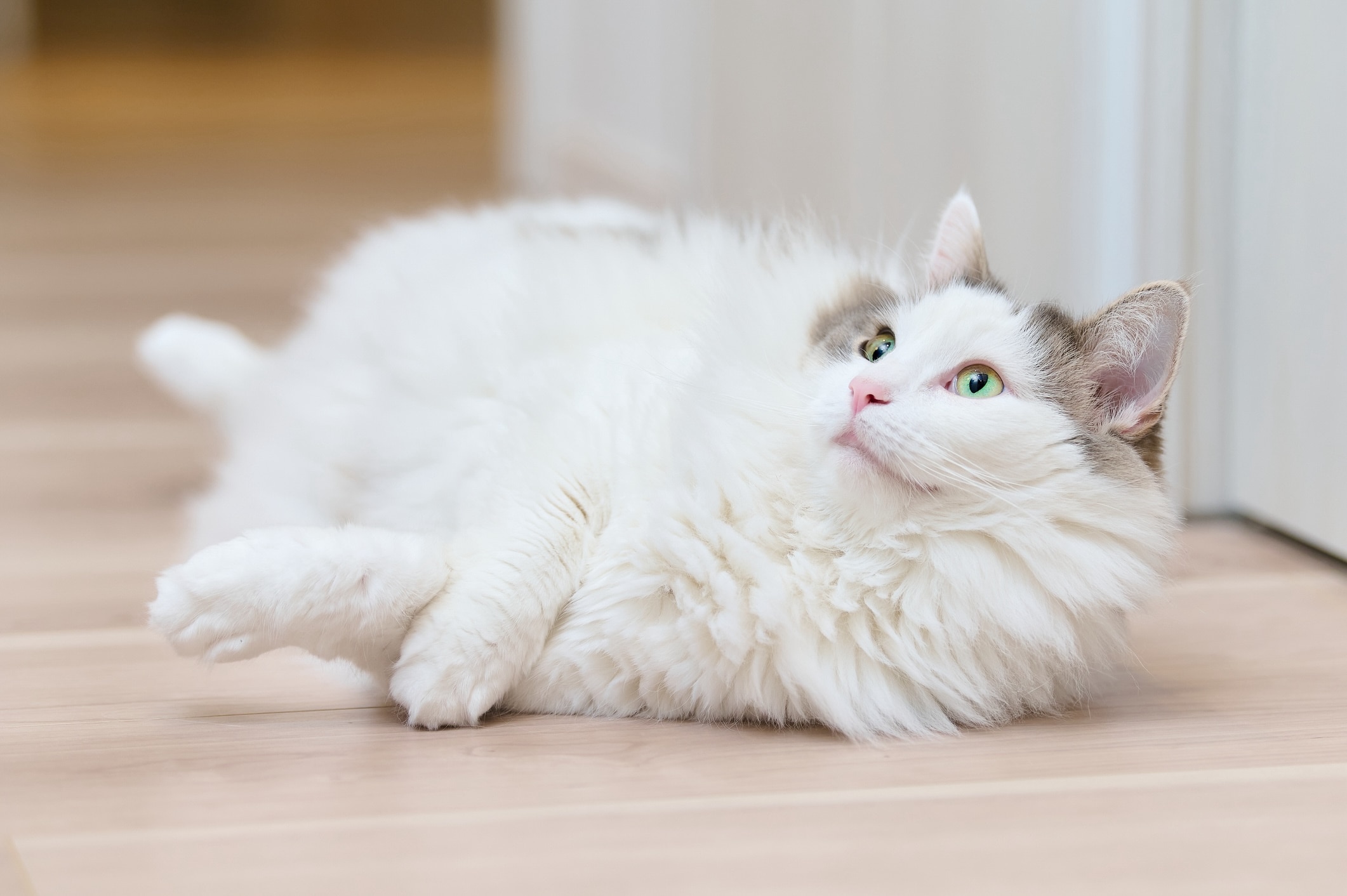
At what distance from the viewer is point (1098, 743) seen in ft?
3.70

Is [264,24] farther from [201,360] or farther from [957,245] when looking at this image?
[957,245]

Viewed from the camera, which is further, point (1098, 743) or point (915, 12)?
point (915, 12)

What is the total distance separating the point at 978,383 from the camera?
1.08 m

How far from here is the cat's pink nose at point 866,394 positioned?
1060mm

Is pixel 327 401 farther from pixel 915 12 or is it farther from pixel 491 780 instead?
pixel 915 12

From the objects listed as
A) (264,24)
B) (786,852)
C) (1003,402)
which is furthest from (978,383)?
(264,24)

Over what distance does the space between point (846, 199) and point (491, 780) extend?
153 centimetres

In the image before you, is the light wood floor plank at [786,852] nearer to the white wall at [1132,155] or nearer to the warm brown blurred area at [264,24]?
the white wall at [1132,155]

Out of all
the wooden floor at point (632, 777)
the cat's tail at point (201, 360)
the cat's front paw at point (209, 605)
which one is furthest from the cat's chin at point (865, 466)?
the cat's tail at point (201, 360)

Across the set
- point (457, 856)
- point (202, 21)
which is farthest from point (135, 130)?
point (457, 856)

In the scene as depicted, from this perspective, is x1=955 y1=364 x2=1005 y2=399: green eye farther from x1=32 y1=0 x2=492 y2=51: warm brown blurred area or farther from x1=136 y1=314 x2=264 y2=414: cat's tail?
x1=32 y1=0 x2=492 y2=51: warm brown blurred area

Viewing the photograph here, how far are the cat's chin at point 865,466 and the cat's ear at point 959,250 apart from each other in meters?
0.21

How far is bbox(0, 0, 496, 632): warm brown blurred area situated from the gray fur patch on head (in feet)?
2.52

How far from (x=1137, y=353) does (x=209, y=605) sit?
72 centimetres
